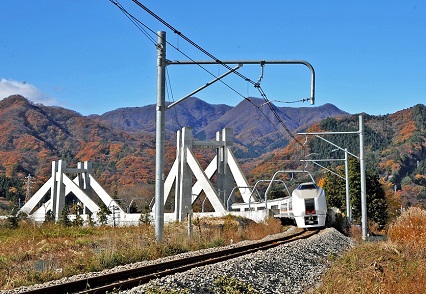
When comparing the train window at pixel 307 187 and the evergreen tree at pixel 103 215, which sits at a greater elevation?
the train window at pixel 307 187

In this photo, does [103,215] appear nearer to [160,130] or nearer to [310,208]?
[310,208]

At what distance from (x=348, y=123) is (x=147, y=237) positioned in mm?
175862

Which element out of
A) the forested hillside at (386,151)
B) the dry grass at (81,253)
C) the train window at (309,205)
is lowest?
the dry grass at (81,253)

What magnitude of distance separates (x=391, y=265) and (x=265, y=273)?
460cm

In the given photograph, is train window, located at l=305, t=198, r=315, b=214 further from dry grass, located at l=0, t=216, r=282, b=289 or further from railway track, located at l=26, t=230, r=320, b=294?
railway track, located at l=26, t=230, r=320, b=294

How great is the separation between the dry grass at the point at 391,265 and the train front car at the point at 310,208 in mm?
9095

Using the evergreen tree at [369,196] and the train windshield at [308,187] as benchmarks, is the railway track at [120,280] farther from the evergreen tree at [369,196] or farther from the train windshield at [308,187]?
the evergreen tree at [369,196]

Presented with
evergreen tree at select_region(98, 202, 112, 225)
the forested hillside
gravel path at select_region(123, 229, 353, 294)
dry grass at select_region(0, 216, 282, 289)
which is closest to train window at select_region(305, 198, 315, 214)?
dry grass at select_region(0, 216, 282, 289)

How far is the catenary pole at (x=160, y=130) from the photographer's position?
1828 cm

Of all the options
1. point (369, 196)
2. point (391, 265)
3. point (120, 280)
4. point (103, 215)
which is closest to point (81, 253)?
point (120, 280)

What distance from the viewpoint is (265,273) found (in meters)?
13.6

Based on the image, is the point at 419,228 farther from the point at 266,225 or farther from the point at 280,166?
the point at 280,166

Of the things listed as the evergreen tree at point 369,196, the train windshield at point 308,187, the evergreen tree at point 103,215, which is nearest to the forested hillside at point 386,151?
the evergreen tree at point 369,196

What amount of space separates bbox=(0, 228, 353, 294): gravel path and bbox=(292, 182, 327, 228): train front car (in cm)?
1361
